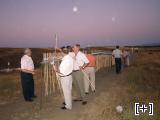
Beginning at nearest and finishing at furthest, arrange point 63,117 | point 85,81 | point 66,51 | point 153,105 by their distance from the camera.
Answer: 1. point 63,117
2. point 66,51
3. point 153,105
4. point 85,81

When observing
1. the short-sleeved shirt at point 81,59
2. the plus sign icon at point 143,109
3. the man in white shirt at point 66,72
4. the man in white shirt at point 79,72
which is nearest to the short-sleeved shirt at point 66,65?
the man in white shirt at point 66,72

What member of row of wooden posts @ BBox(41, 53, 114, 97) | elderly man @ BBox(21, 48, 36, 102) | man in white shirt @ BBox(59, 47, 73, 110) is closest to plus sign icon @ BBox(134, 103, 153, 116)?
man in white shirt @ BBox(59, 47, 73, 110)

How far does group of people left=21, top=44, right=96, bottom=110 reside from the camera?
848 centimetres

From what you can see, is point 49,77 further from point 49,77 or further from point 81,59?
point 81,59

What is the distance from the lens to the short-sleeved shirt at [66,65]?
840 cm

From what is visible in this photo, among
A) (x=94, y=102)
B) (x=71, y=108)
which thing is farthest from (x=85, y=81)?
(x=71, y=108)

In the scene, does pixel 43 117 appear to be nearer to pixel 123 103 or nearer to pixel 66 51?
pixel 66 51

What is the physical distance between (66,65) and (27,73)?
242cm

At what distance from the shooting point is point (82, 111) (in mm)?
8438

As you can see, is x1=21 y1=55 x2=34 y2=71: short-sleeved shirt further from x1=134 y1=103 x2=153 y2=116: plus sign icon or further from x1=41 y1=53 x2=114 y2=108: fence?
x1=134 y1=103 x2=153 y2=116: plus sign icon

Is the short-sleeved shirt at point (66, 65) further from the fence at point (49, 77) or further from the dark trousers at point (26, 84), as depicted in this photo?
the dark trousers at point (26, 84)

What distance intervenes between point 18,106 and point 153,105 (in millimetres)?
4922

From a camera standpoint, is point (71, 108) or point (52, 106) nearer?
point (71, 108)

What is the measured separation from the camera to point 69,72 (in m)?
8.56
